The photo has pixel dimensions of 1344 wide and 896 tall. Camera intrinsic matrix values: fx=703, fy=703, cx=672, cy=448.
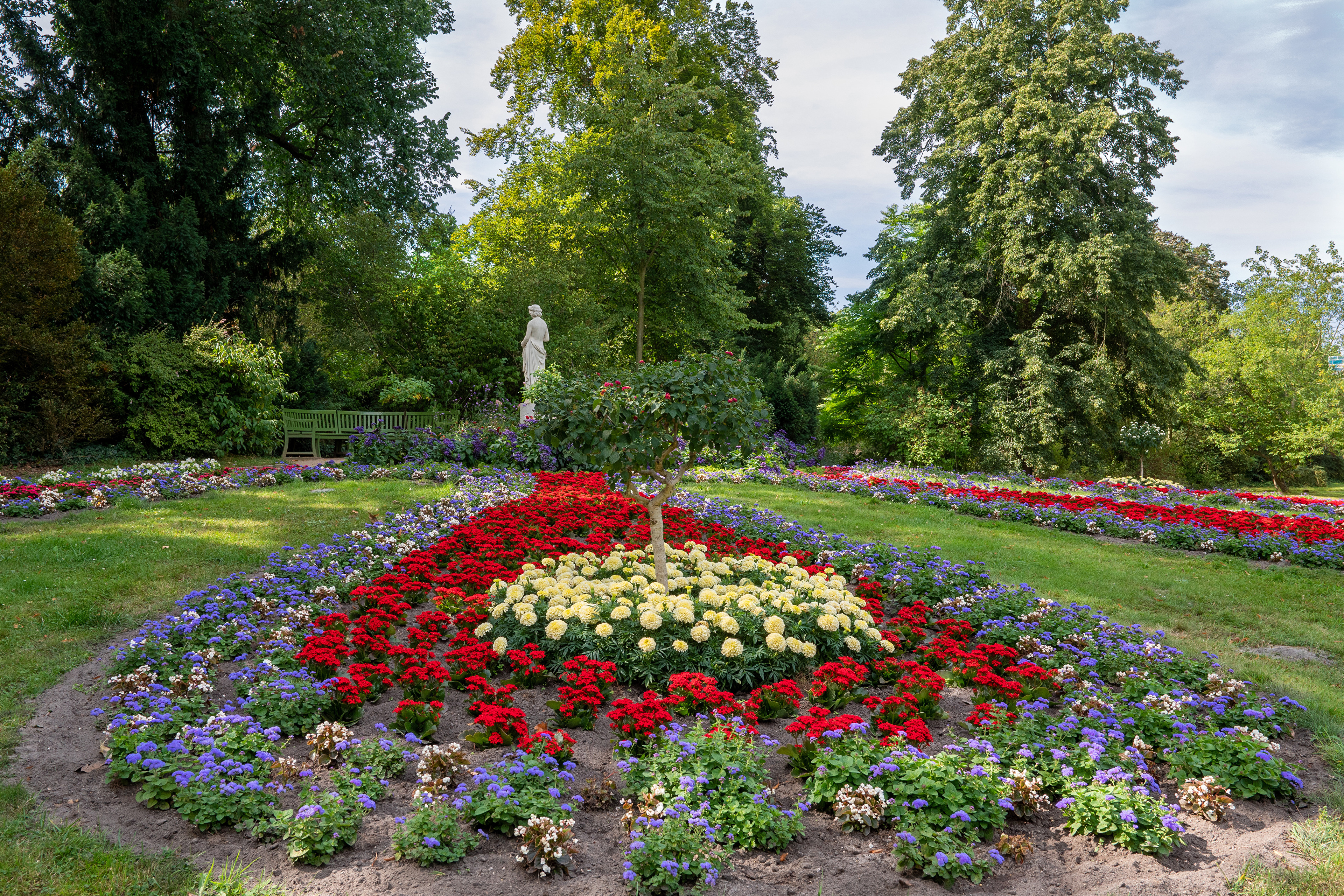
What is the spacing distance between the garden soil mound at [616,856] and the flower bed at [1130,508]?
646 centimetres

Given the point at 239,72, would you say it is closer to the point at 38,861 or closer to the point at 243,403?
the point at 243,403

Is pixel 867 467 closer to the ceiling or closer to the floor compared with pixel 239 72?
closer to the floor

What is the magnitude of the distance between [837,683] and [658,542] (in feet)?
5.41

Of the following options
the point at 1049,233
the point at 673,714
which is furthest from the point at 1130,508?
the point at 1049,233

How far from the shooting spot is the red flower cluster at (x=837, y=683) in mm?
3844

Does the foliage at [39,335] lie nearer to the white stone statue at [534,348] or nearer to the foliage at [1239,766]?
the white stone statue at [534,348]

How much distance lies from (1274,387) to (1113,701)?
89.4ft

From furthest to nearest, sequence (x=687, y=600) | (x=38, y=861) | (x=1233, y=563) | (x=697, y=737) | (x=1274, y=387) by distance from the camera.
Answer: (x=1274, y=387) < (x=1233, y=563) < (x=687, y=600) < (x=697, y=737) < (x=38, y=861)

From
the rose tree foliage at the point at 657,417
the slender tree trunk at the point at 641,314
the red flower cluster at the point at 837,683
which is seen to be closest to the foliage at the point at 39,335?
the rose tree foliage at the point at 657,417

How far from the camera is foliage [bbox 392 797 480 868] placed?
245 centimetres

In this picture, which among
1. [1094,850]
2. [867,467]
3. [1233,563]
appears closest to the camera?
[1094,850]

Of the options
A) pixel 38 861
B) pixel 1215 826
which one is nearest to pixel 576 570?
pixel 38 861

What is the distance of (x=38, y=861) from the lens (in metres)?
2.34

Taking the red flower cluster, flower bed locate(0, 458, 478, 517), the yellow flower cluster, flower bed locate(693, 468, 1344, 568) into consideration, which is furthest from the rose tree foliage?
flower bed locate(693, 468, 1344, 568)
